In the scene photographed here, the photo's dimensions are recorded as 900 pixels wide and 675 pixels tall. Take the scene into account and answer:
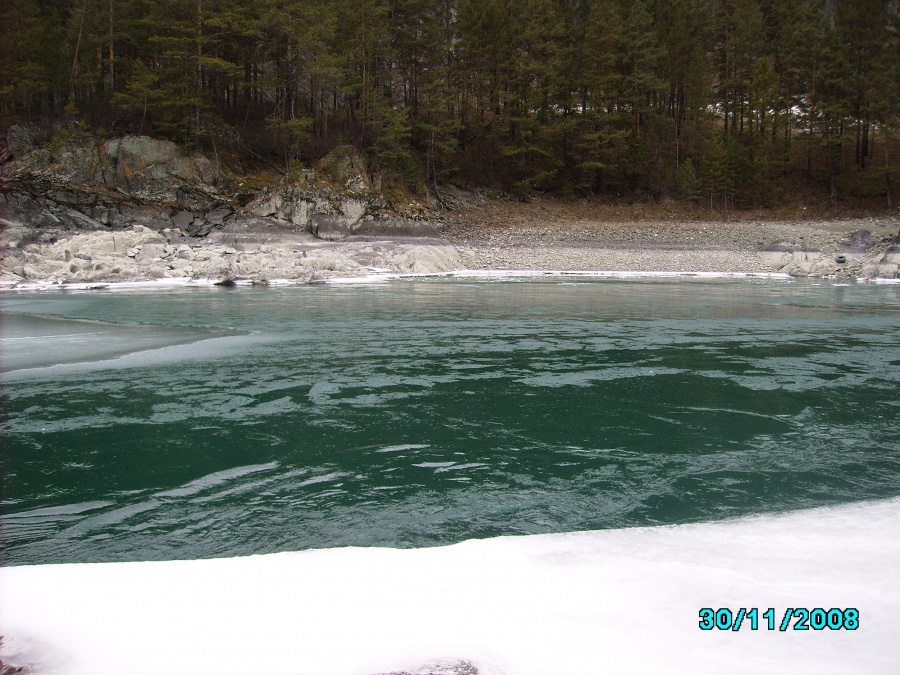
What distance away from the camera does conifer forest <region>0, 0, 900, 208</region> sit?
42.7m

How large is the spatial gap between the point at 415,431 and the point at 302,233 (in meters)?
35.6

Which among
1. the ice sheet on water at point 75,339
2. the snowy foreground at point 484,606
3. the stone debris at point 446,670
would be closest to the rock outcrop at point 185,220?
the ice sheet on water at point 75,339

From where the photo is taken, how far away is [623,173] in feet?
195

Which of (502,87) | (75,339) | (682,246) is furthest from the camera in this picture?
(502,87)

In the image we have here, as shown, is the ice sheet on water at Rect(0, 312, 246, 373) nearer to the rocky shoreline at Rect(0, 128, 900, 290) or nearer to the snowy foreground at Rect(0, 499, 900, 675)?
the snowy foreground at Rect(0, 499, 900, 675)

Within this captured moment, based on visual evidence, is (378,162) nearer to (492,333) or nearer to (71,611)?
(492,333)

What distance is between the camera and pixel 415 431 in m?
7.10

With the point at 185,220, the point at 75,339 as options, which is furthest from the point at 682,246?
the point at 75,339

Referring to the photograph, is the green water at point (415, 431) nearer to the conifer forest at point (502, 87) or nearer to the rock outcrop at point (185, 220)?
the rock outcrop at point (185, 220)

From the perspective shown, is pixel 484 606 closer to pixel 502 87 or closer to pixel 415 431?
pixel 415 431

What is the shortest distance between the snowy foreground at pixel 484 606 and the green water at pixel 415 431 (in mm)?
572

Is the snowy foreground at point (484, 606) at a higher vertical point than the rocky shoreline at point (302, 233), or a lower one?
lower

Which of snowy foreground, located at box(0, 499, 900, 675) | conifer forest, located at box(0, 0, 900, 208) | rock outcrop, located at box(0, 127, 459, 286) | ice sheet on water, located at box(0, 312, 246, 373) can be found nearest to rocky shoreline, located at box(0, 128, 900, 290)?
rock outcrop, located at box(0, 127, 459, 286)

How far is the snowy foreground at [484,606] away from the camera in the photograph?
2.70 m
